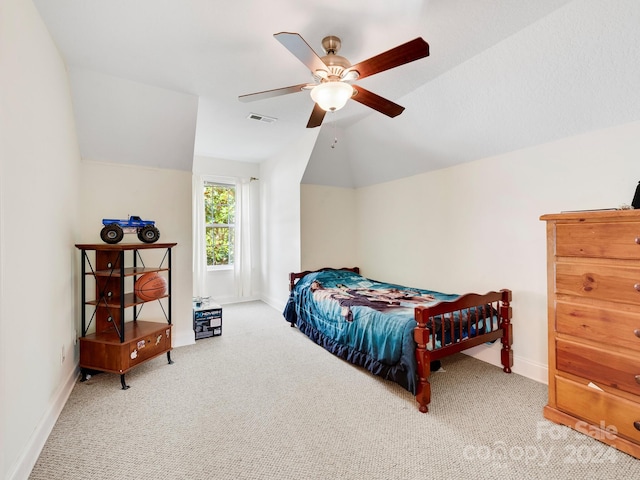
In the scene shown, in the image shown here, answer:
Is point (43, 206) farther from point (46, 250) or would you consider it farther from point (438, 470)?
point (438, 470)

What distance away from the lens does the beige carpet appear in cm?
155

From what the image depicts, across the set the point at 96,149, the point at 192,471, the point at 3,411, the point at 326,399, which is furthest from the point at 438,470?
the point at 96,149

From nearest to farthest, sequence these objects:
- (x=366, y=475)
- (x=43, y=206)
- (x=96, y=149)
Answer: (x=366, y=475)
(x=43, y=206)
(x=96, y=149)

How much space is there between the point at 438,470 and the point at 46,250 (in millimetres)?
2680

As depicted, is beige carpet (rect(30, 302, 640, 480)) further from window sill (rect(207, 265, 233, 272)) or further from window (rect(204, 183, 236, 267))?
window (rect(204, 183, 236, 267))

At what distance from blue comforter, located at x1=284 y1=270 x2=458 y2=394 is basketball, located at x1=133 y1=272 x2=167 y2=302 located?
5.28ft

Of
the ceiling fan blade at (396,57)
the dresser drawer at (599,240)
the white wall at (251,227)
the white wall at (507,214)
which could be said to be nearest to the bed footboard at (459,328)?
the white wall at (507,214)

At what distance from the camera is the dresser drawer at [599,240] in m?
1.60

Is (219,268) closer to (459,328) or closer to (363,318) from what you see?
(363,318)

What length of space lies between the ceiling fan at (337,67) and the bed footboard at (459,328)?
1520 mm

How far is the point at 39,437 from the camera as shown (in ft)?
5.52

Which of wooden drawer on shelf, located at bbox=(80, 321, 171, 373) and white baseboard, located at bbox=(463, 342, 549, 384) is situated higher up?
wooden drawer on shelf, located at bbox=(80, 321, 171, 373)

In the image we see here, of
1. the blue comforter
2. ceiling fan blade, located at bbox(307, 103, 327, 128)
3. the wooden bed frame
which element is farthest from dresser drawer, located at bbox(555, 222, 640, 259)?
ceiling fan blade, located at bbox(307, 103, 327, 128)

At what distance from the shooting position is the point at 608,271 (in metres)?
1.68
